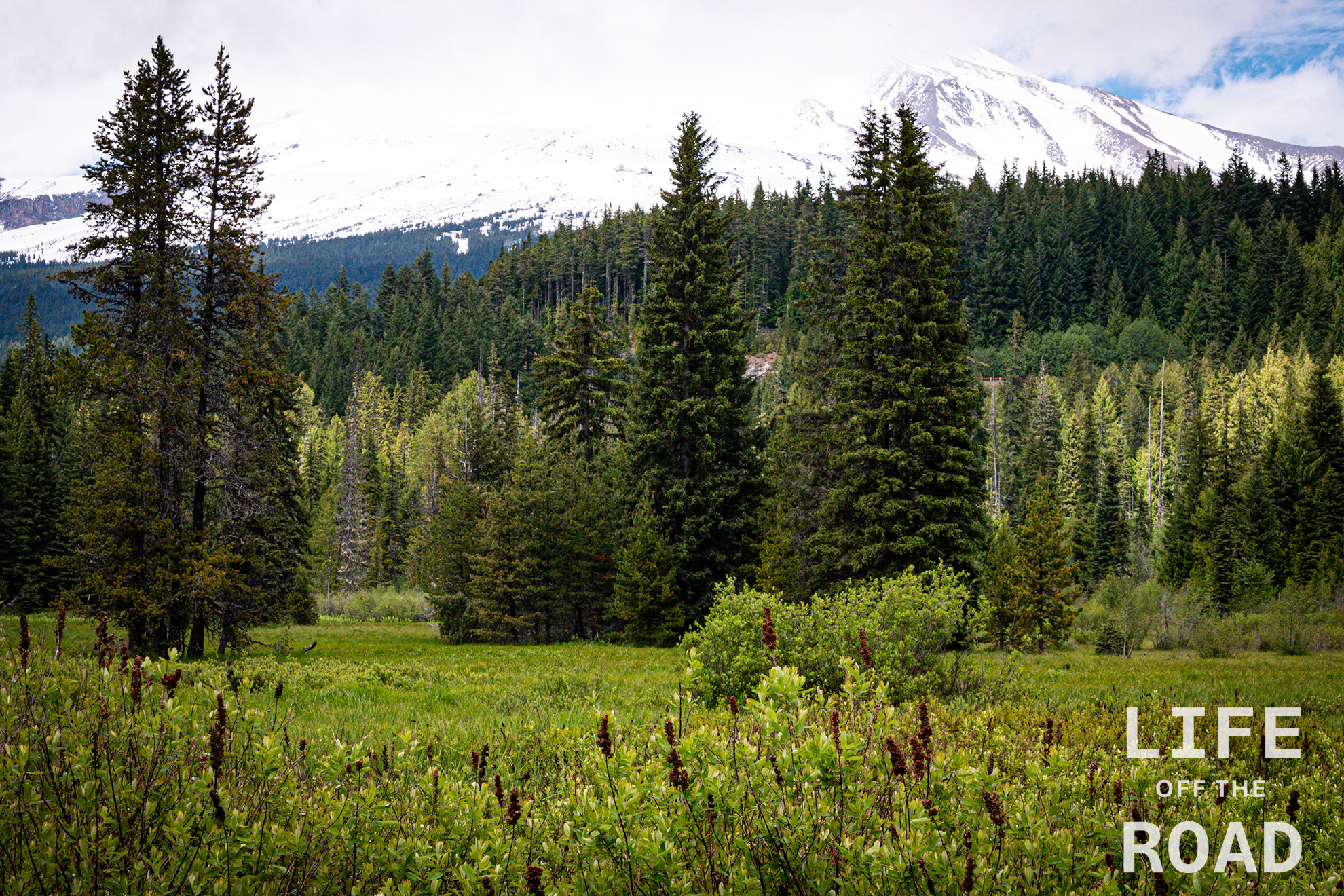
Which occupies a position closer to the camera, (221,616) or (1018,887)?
(1018,887)

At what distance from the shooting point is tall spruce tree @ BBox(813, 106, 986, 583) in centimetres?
1980

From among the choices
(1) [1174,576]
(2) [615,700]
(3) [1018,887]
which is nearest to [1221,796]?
(3) [1018,887]

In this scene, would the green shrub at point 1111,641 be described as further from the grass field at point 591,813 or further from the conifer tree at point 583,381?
the grass field at point 591,813

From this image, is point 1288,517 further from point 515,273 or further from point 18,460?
point 515,273

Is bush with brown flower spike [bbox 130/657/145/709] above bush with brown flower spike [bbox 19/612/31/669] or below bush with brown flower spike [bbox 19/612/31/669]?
below

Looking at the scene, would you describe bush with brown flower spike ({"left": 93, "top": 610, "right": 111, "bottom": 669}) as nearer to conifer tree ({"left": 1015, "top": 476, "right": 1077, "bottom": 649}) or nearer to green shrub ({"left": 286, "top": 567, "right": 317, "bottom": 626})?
conifer tree ({"left": 1015, "top": 476, "right": 1077, "bottom": 649})

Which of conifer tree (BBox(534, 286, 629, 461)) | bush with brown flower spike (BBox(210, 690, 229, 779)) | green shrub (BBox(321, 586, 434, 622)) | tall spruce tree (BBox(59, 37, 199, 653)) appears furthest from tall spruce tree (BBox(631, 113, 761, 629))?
green shrub (BBox(321, 586, 434, 622))

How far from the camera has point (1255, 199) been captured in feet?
399

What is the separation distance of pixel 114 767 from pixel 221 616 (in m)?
15.1

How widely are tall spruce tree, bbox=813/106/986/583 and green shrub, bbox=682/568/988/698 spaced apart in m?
9.74

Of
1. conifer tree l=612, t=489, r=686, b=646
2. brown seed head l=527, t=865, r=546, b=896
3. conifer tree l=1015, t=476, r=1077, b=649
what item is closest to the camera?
brown seed head l=527, t=865, r=546, b=896

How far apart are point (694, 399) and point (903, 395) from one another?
7.35m

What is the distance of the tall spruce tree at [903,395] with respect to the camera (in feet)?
65.0

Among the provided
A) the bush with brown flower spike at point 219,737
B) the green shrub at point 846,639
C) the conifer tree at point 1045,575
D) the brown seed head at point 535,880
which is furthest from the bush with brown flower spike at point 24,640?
the conifer tree at point 1045,575
